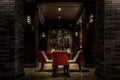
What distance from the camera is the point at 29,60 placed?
10102 millimetres

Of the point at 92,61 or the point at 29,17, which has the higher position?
the point at 29,17

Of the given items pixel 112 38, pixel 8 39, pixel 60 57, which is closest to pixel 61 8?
pixel 60 57

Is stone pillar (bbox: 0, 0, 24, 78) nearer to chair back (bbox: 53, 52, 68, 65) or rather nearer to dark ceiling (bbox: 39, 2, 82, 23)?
chair back (bbox: 53, 52, 68, 65)

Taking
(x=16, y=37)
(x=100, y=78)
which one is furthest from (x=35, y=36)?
(x=100, y=78)

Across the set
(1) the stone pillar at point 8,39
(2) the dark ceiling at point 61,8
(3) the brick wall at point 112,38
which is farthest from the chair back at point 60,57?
(2) the dark ceiling at point 61,8

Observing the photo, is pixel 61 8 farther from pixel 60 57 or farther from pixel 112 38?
pixel 112 38

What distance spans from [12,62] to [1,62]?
35 cm

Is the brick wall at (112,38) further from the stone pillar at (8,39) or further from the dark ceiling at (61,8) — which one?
the dark ceiling at (61,8)

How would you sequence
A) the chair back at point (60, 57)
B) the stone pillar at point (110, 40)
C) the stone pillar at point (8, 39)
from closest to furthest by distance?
the stone pillar at point (110, 40)
the stone pillar at point (8, 39)
the chair back at point (60, 57)

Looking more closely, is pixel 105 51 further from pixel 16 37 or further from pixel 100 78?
pixel 16 37

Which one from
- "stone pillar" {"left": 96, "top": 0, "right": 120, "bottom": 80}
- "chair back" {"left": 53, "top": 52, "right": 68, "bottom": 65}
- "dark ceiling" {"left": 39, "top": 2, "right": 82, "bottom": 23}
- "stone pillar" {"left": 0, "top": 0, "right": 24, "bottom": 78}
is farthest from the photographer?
"dark ceiling" {"left": 39, "top": 2, "right": 82, "bottom": 23}

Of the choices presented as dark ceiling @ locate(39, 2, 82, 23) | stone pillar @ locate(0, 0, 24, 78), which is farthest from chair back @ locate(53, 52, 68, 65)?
dark ceiling @ locate(39, 2, 82, 23)

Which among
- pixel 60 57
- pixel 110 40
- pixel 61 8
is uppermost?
pixel 61 8

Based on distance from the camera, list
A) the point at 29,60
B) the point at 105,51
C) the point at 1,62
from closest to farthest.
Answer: the point at 105,51 < the point at 1,62 < the point at 29,60
